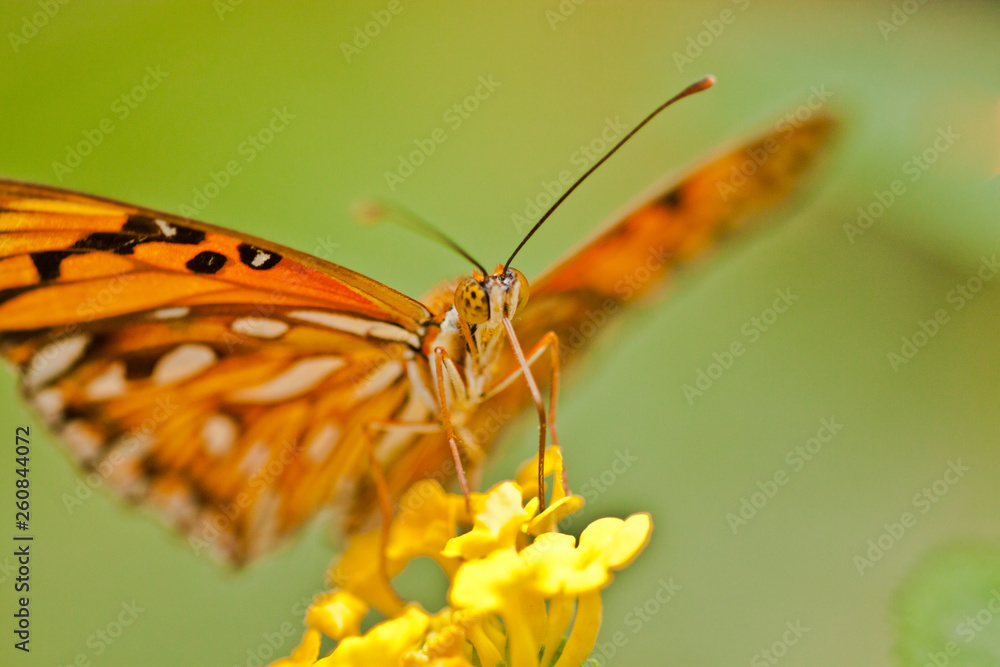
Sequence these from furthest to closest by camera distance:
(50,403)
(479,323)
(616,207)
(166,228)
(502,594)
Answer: (616,207)
(50,403)
(479,323)
(166,228)
(502,594)

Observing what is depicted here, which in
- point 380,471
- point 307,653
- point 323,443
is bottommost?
point 307,653

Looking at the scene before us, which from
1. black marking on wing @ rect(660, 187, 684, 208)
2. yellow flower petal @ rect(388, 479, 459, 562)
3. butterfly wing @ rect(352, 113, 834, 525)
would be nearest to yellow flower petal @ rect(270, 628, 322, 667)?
yellow flower petal @ rect(388, 479, 459, 562)

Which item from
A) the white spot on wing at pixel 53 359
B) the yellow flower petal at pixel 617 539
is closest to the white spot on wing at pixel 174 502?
the white spot on wing at pixel 53 359

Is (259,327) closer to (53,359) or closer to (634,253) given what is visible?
(53,359)

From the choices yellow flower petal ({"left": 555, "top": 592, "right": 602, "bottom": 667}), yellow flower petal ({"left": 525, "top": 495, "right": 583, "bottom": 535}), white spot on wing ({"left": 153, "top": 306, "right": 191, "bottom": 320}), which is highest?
white spot on wing ({"left": 153, "top": 306, "right": 191, "bottom": 320})

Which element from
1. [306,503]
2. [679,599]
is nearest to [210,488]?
[306,503]

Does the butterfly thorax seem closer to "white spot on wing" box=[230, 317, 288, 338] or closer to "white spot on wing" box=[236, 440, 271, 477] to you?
"white spot on wing" box=[230, 317, 288, 338]

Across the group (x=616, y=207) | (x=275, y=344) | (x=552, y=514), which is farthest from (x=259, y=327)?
(x=616, y=207)

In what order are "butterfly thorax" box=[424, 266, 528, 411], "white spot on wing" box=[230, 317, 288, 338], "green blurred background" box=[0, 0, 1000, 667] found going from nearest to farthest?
1. "butterfly thorax" box=[424, 266, 528, 411]
2. "white spot on wing" box=[230, 317, 288, 338]
3. "green blurred background" box=[0, 0, 1000, 667]
